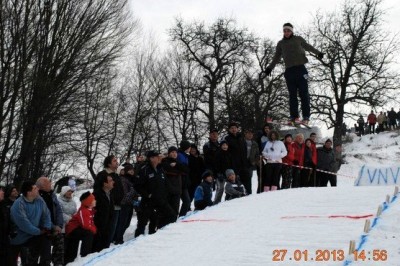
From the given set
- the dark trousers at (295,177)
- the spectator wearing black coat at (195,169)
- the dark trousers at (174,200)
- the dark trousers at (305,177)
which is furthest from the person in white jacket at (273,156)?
the dark trousers at (174,200)

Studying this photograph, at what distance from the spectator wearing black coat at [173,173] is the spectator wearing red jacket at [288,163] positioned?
3.59 metres

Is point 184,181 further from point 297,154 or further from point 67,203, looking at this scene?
point 297,154

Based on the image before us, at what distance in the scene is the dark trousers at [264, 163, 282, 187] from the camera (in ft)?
42.0

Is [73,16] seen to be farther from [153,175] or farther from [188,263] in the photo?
[188,263]

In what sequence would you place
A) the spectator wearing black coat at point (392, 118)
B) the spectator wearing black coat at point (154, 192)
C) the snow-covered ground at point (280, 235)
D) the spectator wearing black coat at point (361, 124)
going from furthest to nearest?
the spectator wearing black coat at point (392, 118)
the spectator wearing black coat at point (361, 124)
the spectator wearing black coat at point (154, 192)
the snow-covered ground at point (280, 235)

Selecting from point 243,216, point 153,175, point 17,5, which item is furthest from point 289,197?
point 17,5

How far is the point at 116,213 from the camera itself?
9.77m

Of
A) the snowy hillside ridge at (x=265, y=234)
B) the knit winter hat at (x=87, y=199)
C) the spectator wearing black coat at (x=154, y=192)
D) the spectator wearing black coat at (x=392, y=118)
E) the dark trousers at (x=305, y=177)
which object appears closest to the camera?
the snowy hillside ridge at (x=265, y=234)

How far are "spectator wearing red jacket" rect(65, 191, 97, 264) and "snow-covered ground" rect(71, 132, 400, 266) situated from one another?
0.82ft

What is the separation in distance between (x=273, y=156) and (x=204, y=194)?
2203 millimetres

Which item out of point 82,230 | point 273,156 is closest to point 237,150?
point 273,156

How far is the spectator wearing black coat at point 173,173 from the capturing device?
10.4 m

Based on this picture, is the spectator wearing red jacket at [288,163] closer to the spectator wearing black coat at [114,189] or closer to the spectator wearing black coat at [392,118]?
the spectator wearing black coat at [114,189]

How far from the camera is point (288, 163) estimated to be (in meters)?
13.3
